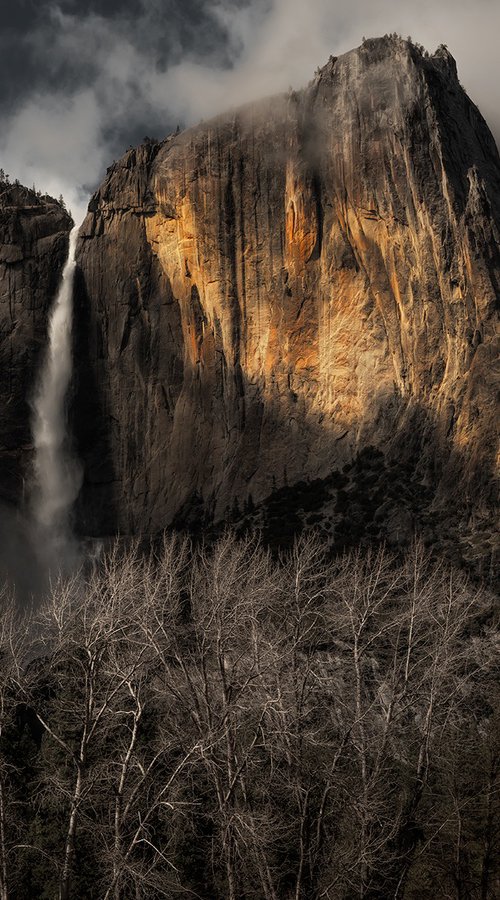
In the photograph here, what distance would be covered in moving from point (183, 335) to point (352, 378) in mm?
14802

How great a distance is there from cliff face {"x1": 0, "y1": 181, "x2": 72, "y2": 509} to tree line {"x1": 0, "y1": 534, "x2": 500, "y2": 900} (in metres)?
39.0

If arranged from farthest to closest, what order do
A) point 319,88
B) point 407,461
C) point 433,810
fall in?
1. point 319,88
2. point 407,461
3. point 433,810

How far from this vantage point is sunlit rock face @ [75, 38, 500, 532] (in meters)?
53.5

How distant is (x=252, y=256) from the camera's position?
216 ft

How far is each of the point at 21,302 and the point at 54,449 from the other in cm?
1095

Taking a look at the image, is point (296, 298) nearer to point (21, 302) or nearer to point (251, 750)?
point (21, 302)

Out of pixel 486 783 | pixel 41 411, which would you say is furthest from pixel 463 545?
pixel 41 411

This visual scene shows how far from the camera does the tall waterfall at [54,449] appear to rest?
71375 millimetres

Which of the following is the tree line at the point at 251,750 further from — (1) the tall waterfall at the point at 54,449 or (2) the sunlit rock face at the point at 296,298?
(1) the tall waterfall at the point at 54,449

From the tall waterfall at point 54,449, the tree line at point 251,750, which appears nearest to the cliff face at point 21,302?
the tall waterfall at point 54,449

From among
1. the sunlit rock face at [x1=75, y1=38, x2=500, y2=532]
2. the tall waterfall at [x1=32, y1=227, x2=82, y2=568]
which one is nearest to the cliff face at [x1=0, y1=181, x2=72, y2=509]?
the tall waterfall at [x1=32, y1=227, x2=82, y2=568]

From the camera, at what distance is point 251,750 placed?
22.6 meters

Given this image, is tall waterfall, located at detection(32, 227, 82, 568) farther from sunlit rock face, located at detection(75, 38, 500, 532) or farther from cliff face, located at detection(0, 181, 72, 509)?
sunlit rock face, located at detection(75, 38, 500, 532)

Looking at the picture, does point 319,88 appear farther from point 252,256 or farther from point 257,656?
point 257,656
